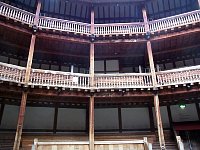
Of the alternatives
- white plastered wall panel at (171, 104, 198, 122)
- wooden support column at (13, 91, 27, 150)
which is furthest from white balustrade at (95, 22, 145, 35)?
wooden support column at (13, 91, 27, 150)

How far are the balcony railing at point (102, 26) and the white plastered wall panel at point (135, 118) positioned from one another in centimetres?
622

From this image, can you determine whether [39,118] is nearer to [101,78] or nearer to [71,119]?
[71,119]

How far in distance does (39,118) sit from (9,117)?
2134 millimetres

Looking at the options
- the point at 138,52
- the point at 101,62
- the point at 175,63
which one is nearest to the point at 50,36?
the point at 101,62

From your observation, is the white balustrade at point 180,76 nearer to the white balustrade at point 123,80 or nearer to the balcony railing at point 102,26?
the white balustrade at point 123,80

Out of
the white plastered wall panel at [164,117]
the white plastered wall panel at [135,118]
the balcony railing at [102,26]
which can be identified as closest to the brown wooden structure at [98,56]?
the balcony railing at [102,26]

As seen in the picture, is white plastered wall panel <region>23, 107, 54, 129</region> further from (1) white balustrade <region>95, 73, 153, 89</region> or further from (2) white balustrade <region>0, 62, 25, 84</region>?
(1) white balustrade <region>95, 73, 153, 89</region>

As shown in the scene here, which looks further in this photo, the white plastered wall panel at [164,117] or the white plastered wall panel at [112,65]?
the white plastered wall panel at [112,65]

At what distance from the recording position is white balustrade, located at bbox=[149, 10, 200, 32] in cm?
1603

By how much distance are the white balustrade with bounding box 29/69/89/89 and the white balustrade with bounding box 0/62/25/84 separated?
698mm

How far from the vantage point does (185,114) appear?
54.8 ft

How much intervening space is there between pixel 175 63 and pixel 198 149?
7.21 meters

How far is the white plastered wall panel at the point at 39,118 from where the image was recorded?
1614 cm

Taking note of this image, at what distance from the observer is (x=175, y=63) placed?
738 inches
